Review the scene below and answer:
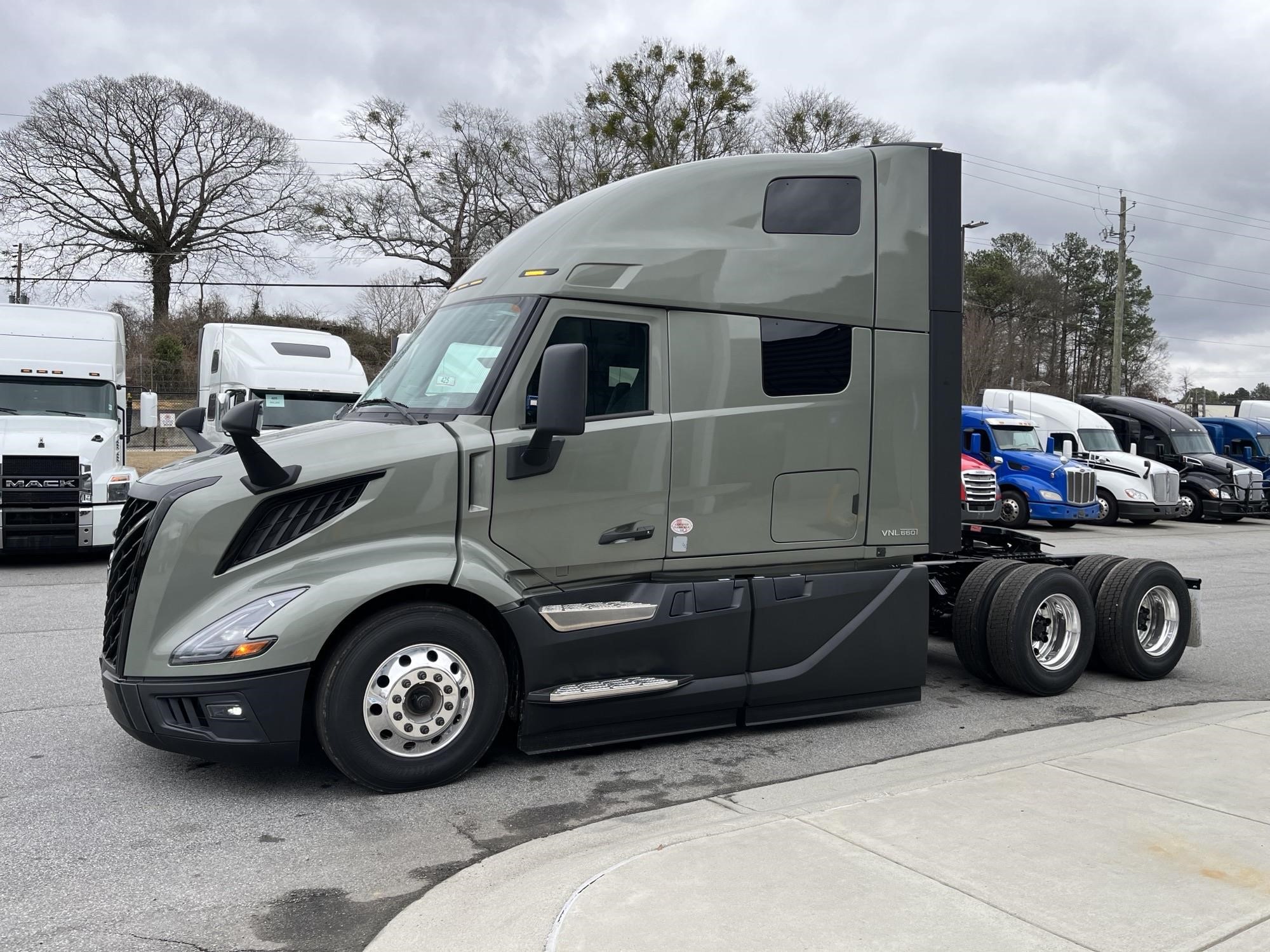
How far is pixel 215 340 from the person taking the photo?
18.2 m

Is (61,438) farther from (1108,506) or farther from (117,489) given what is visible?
(1108,506)

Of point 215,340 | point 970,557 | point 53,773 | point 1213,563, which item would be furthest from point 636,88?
point 53,773

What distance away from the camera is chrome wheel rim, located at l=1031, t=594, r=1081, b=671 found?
7336mm

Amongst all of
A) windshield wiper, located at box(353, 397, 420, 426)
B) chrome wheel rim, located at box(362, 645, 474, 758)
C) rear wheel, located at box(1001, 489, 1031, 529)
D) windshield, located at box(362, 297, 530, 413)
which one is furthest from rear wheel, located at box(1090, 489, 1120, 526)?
chrome wheel rim, located at box(362, 645, 474, 758)

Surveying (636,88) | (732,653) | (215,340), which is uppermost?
(636,88)

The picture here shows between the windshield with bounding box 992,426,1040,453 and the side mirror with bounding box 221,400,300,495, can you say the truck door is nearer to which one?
the side mirror with bounding box 221,400,300,495

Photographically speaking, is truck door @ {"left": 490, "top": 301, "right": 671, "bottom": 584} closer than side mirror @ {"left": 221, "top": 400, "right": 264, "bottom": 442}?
No

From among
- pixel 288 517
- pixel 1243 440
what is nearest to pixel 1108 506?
pixel 1243 440

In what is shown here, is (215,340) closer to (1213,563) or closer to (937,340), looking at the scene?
(937,340)

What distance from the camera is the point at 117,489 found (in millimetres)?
13461

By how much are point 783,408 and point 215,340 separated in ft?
47.8

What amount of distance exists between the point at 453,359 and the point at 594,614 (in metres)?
1.55

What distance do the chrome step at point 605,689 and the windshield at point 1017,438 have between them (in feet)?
64.1

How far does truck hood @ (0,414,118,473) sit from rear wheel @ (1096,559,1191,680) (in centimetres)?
1149
